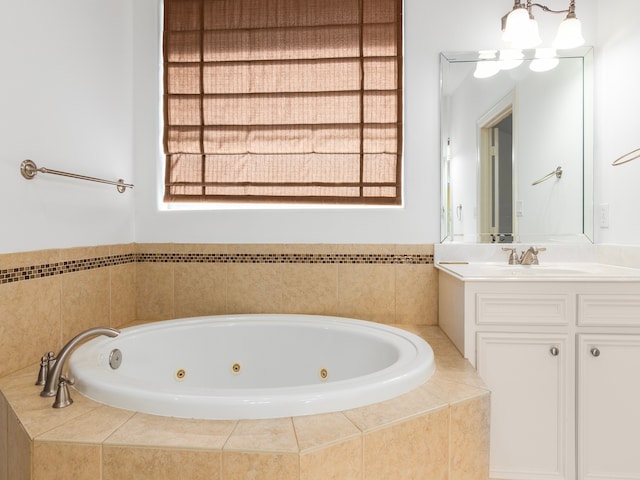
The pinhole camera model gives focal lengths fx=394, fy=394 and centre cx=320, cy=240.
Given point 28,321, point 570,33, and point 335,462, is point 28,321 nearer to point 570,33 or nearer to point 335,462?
point 335,462

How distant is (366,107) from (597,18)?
1262mm

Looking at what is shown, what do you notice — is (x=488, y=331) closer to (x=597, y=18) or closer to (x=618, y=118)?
(x=618, y=118)

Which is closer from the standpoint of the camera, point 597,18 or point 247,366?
point 247,366

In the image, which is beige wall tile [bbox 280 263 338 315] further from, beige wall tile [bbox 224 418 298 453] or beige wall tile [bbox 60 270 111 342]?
beige wall tile [bbox 224 418 298 453]

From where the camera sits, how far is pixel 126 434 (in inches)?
37.8

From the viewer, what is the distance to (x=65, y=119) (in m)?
1.70

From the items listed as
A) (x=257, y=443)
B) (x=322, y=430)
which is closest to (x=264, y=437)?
(x=257, y=443)

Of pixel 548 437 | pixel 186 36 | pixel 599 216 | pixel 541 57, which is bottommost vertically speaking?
pixel 548 437

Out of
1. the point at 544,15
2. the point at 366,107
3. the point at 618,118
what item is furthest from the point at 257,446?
the point at 544,15

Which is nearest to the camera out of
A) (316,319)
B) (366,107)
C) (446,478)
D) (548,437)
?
(446,478)

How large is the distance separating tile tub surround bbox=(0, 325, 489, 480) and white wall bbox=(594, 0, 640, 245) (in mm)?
1299

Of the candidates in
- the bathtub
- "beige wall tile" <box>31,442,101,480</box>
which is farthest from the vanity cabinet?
"beige wall tile" <box>31,442,101,480</box>

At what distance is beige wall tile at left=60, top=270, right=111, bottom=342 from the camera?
1.71m

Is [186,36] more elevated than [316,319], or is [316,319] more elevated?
[186,36]
